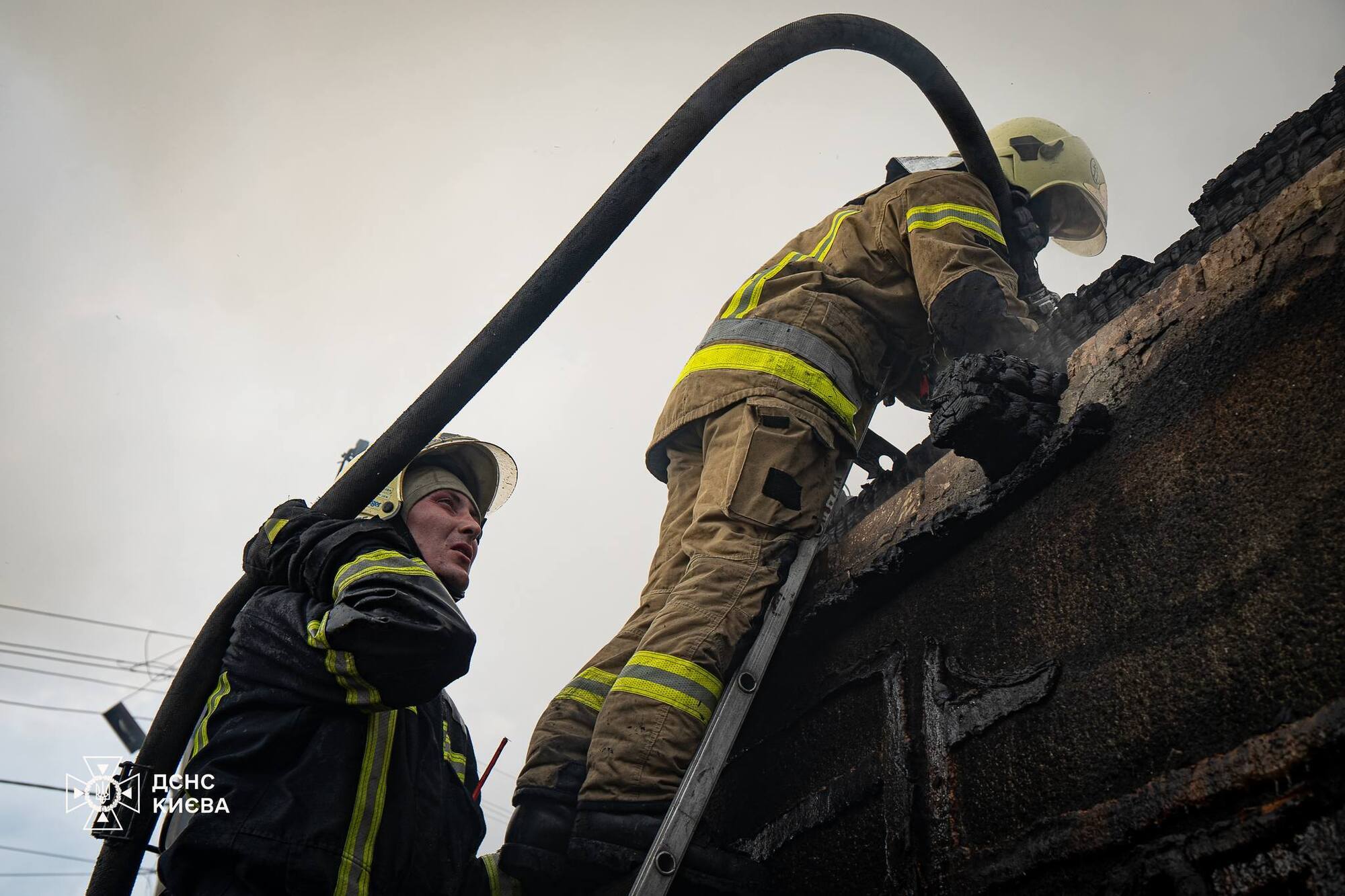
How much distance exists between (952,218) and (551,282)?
4.38 feet

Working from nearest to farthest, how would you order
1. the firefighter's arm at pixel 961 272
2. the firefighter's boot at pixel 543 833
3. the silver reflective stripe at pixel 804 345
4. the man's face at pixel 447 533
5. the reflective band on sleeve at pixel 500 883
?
1. the firefighter's boot at pixel 543 833
2. the reflective band on sleeve at pixel 500 883
3. the firefighter's arm at pixel 961 272
4. the man's face at pixel 447 533
5. the silver reflective stripe at pixel 804 345

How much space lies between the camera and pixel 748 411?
9.23 feet

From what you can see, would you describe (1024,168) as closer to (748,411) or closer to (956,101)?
(956,101)

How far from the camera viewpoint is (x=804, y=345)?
2.90 metres

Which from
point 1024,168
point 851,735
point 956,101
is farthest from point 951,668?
point 1024,168

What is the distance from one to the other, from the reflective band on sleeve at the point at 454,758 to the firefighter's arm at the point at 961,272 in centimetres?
193

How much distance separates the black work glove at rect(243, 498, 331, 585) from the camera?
2.17 meters

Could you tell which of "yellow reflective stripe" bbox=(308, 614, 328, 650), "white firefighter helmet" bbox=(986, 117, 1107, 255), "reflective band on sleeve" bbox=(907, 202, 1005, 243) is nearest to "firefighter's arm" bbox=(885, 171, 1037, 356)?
"reflective band on sleeve" bbox=(907, 202, 1005, 243)

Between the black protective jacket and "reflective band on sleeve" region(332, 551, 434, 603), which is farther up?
"reflective band on sleeve" region(332, 551, 434, 603)

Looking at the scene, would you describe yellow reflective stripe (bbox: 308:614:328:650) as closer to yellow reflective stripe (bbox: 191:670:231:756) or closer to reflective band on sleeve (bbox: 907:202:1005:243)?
yellow reflective stripe (bbox: 191:670:231:756)

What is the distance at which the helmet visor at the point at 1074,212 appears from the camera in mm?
4633

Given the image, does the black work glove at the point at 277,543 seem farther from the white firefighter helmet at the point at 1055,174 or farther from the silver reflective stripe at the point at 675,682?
the white firefighter helmet at the point at 1055,174

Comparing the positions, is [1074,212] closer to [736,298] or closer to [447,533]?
[736,298]

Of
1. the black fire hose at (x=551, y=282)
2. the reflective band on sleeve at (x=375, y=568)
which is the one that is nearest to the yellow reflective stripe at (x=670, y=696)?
the reflective band on sleeve at (x=375, y=568)
